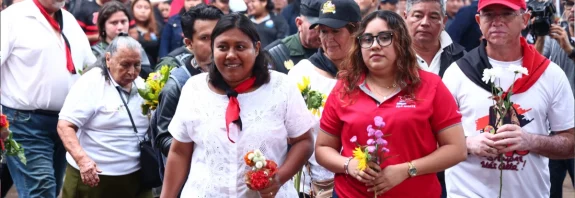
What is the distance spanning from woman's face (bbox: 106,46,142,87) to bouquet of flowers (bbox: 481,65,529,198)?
3.05 metres

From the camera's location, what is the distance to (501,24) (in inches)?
249

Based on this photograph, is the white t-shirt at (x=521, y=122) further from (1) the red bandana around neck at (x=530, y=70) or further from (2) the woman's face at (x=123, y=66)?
(2) the woman's face at (x=123, y=66)

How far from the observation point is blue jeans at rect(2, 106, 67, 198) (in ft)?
28.0

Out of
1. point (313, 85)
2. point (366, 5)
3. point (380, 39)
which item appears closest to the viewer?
point (380, 39)

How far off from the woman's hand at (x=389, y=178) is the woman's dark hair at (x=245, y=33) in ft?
2.79

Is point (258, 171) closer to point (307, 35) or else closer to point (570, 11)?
point (307, 35)

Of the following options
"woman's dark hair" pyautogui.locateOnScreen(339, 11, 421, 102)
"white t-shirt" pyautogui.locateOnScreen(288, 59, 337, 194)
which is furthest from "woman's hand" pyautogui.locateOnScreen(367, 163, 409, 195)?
"white t-shirt" pyautogui.locateOnScreen(288, 59, 337, 194)

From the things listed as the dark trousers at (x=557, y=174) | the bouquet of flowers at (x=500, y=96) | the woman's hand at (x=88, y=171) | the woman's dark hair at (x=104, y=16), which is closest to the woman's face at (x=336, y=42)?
the bouquet of flowers at (x=500, y=96)

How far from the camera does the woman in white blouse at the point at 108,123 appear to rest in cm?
798

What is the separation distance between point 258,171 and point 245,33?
2.58 ft

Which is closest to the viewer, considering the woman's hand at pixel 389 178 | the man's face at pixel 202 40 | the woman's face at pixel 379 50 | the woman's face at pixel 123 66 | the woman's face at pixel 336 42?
the woman's hand at pixel 389 178

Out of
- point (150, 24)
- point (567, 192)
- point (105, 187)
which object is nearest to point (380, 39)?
point (105, 187)

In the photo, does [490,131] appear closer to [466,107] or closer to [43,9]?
[466,107]

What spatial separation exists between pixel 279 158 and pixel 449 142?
0.92 meters
